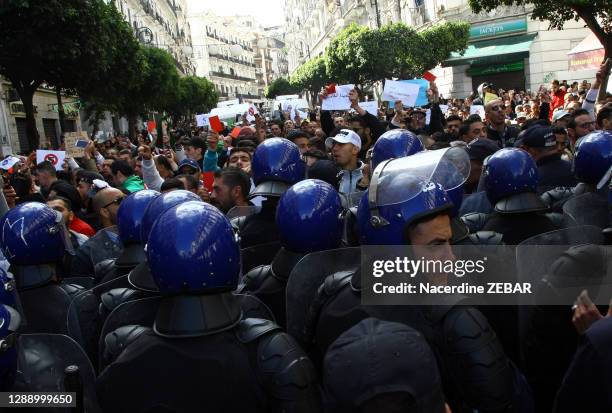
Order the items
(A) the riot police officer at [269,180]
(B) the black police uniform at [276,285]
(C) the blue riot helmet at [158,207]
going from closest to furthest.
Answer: (B) the black police uniform at [276,285] → (C) the blue riot helmet at [158,207] → (A) the riot police officer at [269,180]

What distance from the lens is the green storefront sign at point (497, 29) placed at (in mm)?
29492

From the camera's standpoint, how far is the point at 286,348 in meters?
1.71

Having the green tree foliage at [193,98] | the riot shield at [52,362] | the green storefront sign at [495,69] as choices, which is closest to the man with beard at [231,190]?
the riot shield at [52,362]

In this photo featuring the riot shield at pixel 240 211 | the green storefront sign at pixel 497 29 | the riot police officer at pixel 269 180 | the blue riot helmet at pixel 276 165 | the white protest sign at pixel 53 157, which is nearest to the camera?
the riot police officer at pixel 269 180

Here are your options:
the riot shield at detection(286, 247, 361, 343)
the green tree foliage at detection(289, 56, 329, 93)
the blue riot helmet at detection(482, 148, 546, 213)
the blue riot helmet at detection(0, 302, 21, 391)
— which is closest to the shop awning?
the green tree foliage at detection(289, 56, 329, 93)

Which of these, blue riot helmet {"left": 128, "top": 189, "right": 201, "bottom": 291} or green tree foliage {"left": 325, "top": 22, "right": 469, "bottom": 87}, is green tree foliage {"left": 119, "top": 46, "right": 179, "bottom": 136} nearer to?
green tree foliage {"left": 325, "top": 22, "right": 469, "bottom": 87}

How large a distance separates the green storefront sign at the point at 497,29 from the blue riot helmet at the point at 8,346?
31.3 meters

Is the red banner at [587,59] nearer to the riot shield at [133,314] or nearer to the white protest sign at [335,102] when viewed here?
the white protest sign at [335,102]

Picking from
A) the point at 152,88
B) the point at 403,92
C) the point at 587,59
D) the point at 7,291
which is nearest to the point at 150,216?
the point at 7,291

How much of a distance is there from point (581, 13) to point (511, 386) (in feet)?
32.0

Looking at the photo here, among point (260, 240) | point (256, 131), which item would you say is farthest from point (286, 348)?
point (256, 131)

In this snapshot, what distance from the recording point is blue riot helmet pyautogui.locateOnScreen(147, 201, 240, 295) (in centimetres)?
185

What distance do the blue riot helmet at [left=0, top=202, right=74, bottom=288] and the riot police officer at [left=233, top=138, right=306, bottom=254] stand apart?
105 cm

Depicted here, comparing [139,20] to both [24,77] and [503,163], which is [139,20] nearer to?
[24,77]
